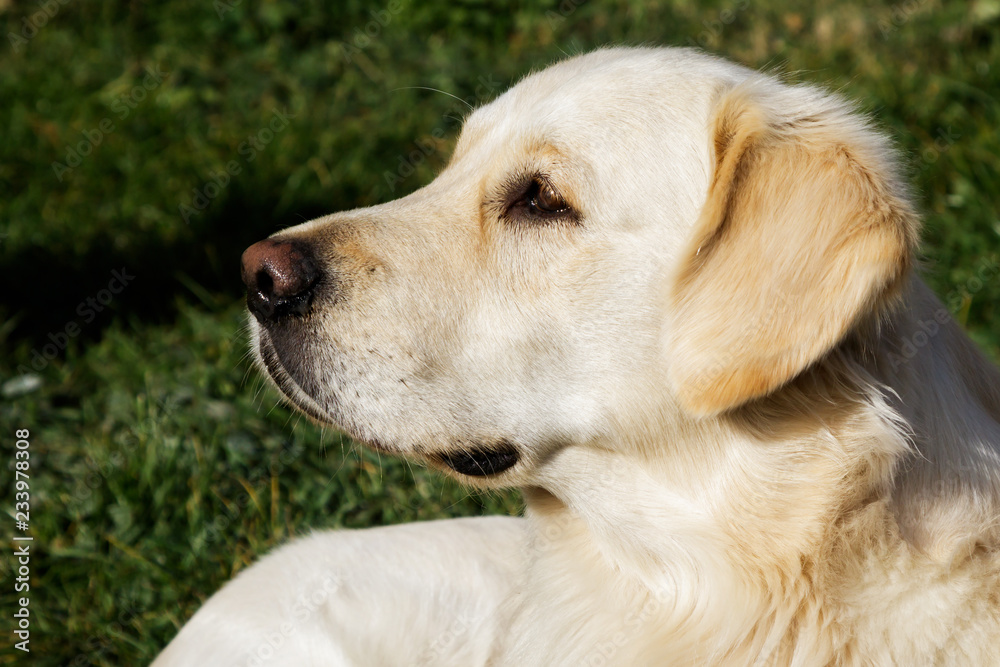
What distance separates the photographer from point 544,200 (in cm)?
239

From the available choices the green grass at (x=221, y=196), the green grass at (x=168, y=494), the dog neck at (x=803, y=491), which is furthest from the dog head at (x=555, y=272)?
the green grass at (x=168, y=494)

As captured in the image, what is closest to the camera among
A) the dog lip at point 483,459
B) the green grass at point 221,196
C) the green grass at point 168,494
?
the dog lip at point 483,459

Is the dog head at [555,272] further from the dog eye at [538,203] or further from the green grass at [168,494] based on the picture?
the green grass at [168,494]

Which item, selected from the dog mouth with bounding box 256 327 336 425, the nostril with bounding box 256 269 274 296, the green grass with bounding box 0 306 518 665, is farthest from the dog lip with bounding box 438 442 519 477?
the green grass with bounding box 0 306 518 665

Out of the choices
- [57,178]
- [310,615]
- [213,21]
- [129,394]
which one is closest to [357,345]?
[310,615]

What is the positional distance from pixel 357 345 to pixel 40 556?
1966mm

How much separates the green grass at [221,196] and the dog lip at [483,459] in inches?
48.0

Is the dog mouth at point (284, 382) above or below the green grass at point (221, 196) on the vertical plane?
above

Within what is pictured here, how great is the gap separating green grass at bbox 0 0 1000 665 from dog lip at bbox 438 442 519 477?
122 centimetres

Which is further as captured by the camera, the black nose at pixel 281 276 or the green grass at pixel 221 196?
the green grass at pixel 221 196

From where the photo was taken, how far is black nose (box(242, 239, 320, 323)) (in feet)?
7.65

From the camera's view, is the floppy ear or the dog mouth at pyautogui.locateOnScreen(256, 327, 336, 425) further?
the dog mouth at pyautogui.locateOnScreen(256, 327, 336, 425)

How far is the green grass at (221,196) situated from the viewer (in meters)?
3.66

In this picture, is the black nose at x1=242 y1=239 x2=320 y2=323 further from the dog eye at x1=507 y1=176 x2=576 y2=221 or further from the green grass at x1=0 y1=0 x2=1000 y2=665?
the green grass at x1=0 y1=0 x2=1000 y2=665
